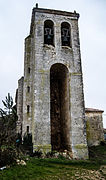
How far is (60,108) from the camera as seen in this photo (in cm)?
1808

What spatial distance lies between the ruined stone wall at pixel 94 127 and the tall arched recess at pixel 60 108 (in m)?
4.86

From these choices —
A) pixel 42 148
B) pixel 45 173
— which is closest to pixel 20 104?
pixel 42 148

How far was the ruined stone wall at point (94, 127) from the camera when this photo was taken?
2080 centimetres

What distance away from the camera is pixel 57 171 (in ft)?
29.7

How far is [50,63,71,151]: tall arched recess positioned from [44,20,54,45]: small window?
254 centimetres

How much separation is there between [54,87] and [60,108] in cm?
208

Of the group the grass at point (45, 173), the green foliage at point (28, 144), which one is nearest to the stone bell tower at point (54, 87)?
the green foliage at point (28, 144)

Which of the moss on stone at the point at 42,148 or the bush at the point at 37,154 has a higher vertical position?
the moss on stone at the point at 42,148

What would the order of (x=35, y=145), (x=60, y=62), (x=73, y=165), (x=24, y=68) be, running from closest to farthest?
(x=73, y=165), (x=35, y=145), (x=60, y=62), (x=24, y=68)

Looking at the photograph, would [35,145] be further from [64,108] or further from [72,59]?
→ [72,59]

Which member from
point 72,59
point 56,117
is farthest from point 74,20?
point 56,117

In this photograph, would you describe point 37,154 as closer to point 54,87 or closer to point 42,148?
point 42,148

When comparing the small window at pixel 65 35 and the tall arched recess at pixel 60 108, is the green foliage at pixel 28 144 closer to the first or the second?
the tall arched recess at pixel 60 108

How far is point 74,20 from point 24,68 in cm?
632
